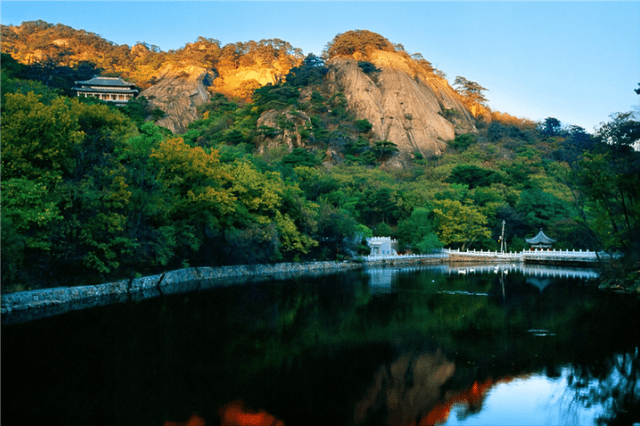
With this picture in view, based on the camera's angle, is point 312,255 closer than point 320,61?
Yes

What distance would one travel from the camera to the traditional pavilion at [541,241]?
179 ft

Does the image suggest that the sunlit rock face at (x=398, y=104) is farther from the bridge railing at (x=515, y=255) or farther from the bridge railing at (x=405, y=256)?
the bridge railing at (x=405, y=256)

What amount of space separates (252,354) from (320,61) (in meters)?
83.4

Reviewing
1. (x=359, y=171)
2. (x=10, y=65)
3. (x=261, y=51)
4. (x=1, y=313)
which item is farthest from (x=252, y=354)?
(x=261, y=51)

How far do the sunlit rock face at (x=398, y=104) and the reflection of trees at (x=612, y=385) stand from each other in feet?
211

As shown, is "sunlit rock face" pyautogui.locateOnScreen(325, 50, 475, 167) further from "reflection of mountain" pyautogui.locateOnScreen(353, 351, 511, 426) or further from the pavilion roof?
"reflection of mountain" pyautogui.locateOnScreen(353, 351, 511, 426)

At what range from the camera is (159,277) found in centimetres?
2811

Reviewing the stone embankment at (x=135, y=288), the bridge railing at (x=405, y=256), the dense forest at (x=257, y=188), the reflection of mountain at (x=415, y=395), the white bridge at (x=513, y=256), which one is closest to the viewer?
the reflection of mountain at (x=415, y=395)

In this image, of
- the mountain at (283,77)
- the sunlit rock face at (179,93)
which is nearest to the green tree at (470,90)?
the mountain at (283,77)

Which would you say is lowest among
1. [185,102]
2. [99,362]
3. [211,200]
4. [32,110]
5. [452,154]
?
[99,362]

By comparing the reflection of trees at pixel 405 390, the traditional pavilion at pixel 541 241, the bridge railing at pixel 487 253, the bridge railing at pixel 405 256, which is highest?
the traditional pavilion at pixel 541 241

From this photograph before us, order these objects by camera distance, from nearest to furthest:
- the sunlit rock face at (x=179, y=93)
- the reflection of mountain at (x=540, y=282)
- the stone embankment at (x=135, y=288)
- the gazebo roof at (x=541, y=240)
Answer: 1. the stone embankment at (x=135, y=288)
2. the reflection of mountain at (x=540, y=282)
3. the gazebo roof at (x=541, y=240)
4. the sunlit rock face at (x=179, y=93)

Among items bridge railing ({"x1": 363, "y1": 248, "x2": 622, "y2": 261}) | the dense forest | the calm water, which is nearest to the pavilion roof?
the dense forest

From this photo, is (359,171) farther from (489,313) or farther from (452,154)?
(489,313)
